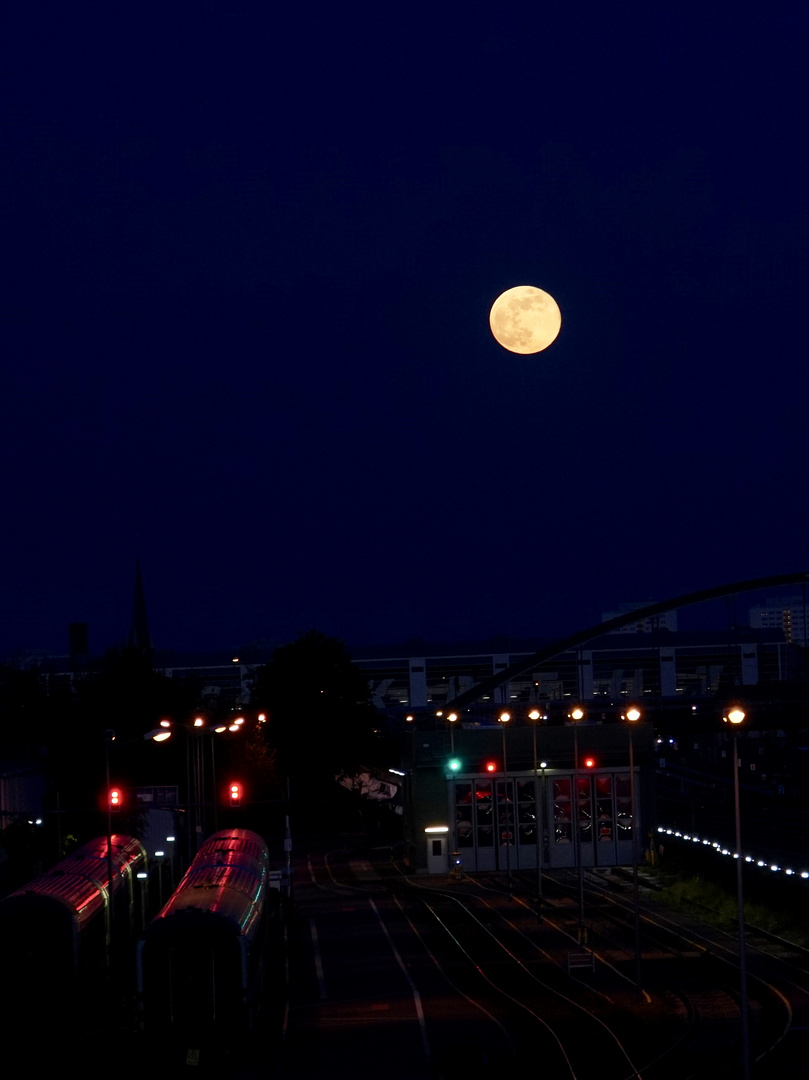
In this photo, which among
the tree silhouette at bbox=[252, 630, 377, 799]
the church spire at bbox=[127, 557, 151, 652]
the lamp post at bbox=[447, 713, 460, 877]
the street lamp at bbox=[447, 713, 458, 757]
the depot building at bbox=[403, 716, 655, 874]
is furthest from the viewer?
the church spire at bbox=[127, 557, 151, 652]

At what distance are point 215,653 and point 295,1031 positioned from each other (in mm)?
147963

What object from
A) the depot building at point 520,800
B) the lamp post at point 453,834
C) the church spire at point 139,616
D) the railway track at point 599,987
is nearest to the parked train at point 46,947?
the railway track at point 599,987

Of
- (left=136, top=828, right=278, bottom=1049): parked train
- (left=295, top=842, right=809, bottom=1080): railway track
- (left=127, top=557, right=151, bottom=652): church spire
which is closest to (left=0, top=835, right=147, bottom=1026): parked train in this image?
(left=136, top=828, right=278, bottom=1049): parked train

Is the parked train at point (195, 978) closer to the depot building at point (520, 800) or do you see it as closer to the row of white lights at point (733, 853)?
the row of white lights at point (733, 853)

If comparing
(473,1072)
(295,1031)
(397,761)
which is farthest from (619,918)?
(397,761)

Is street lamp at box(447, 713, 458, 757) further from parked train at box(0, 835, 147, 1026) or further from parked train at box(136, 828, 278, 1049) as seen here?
parked train at box(136, 828, 278, 1049)

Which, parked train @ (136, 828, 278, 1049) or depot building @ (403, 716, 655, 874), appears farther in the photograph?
depot building @ (403, 716, 655, 874)

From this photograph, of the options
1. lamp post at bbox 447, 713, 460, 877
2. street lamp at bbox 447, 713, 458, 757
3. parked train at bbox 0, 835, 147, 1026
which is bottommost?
lamp post at bbox 447, 713, 460, 877

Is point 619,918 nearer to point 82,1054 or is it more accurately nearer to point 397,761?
point 82,1054

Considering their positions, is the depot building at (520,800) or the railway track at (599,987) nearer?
the railway track at (599,987)

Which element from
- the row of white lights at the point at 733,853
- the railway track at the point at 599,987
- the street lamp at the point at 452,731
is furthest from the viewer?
the street lamp at the point at 452,731

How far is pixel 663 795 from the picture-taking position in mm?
100875

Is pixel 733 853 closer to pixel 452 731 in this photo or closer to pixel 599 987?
pixel 452 731

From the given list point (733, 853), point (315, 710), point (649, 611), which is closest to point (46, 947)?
point (733, 853)
